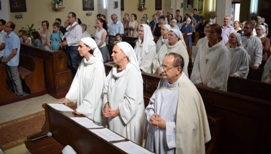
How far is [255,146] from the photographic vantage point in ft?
11.5

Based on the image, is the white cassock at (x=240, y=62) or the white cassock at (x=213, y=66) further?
the white cassock at (x=240, y=62)

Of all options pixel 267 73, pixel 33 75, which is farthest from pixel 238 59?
pixel 33 75

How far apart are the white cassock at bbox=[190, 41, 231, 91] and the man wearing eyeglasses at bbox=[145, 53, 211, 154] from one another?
5.12 feet

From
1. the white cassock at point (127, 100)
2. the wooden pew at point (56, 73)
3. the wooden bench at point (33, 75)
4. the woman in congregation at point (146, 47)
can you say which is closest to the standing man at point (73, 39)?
the wooden pew at point (56, 73)

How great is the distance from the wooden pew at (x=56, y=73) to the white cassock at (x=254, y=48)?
4.46 m

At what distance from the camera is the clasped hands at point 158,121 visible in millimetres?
2848

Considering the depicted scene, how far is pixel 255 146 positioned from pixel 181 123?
1326 millimetres

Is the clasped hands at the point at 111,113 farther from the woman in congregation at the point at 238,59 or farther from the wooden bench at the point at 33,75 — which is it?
the wooden bench at the point at 33,75

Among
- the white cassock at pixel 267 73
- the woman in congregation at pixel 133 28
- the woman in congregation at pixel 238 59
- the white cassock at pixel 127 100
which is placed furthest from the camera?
the woman in congregation at pixel 133 28

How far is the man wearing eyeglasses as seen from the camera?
279 cm

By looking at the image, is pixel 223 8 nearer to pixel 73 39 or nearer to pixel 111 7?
pixel 111 7

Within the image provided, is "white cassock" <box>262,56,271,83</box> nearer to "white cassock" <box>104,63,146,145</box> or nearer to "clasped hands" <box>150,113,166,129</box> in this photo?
"white cassock" <box>104,63,146,145</box>

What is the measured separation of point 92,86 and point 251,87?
8.42 feet

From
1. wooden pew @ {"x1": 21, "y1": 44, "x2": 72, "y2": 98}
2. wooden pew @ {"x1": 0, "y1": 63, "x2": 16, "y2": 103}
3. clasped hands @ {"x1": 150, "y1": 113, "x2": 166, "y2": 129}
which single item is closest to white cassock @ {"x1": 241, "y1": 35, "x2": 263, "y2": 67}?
clasped hands @ {"x1": 150, "y1": 113, "x2": 166, "y2": 129}
